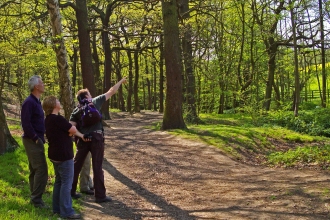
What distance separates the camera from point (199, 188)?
718 centimetres

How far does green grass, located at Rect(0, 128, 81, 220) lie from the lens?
4406mm

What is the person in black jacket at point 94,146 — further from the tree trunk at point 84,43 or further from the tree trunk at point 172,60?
the tree trunk at point 84,43

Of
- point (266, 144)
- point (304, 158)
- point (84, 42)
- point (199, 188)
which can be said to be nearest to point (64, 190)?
point (199, 188)

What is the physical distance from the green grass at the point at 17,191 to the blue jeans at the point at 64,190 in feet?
0.45

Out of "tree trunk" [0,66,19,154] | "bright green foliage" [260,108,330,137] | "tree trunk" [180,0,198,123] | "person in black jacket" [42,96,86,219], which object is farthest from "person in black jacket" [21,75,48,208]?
"bright green foliage" [260,108,330,137]

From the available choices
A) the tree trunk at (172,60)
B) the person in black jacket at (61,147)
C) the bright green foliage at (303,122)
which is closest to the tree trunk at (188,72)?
the tree trunk at (172,60)

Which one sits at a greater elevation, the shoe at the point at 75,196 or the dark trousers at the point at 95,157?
the dark trousers at the point at 95,157

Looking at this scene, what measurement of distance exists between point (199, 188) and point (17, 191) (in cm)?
360

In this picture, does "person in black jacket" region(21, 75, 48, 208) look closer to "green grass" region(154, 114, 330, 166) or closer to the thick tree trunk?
the thick tree trunk

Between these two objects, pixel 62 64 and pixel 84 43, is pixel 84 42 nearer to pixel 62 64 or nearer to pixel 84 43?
pixel 84 43

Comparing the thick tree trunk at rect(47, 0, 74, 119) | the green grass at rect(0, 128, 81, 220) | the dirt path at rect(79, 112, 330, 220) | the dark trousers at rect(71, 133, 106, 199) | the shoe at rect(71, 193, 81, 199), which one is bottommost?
the dirt path at rect(79, 112, 330, 220)

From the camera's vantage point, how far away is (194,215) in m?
5.50

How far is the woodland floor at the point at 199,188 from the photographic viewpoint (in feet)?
18.0

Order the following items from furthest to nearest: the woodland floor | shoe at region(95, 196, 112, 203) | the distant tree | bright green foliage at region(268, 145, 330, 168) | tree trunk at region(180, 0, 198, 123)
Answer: tree trunk at region(180, 0, 198, 123)
the distant tree
bright green foliage at region(268, 145, 330, 168)
shoe at region(95, 196, 112, 203)
the woodland floor
